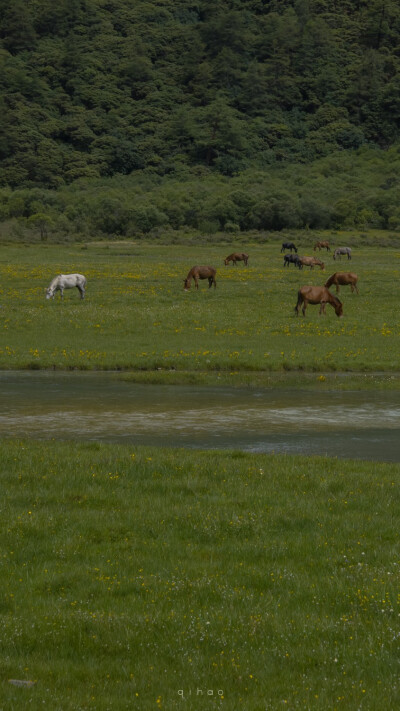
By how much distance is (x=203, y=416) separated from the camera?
23.5 metres

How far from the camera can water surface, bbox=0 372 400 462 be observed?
2025cm

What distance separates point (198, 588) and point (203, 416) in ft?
45.2

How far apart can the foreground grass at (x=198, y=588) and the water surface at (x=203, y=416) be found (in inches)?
195

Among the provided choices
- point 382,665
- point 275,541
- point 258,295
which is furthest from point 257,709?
point 258,295

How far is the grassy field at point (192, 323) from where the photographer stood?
1264 inches

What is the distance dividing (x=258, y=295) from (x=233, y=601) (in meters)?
42.4

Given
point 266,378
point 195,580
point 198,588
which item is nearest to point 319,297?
point 266,378

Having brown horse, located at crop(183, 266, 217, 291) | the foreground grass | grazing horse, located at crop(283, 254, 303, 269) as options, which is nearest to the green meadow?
the foreground grass

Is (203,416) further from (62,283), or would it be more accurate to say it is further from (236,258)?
(236,258)

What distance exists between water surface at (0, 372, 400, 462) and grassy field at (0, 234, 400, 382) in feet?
9.01

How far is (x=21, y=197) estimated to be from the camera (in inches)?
6329

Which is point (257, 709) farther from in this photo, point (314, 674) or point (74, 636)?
point (74, 636)

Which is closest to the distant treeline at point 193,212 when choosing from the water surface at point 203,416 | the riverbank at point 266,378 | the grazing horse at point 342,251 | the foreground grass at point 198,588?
the grazing horse at point 342,251

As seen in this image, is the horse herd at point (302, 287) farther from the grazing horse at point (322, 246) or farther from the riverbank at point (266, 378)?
the grazing horse at point (322, 246)
